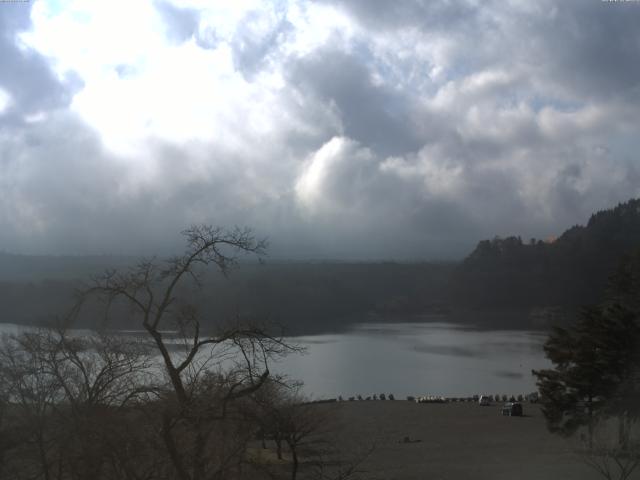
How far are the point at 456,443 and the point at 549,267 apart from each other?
72.9 m

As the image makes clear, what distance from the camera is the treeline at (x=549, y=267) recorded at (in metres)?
79.1

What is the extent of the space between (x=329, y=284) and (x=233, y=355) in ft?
244

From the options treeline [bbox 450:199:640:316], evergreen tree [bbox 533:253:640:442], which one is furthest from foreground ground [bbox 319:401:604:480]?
treeline [bbox 450:199:640:316]

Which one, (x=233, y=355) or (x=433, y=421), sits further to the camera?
(x=433, y=421)

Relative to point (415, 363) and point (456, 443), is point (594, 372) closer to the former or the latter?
point (456, 443)

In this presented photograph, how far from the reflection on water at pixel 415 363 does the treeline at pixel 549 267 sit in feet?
64.4

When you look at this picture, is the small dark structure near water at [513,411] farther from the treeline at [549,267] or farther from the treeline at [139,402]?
the treeline at [549,267]

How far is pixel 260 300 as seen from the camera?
46.2 m

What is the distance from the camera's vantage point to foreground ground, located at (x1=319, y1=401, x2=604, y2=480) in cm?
1576

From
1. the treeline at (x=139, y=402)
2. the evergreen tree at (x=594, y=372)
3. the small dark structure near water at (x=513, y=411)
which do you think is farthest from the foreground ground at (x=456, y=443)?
the treeline at (x=139, y=402)

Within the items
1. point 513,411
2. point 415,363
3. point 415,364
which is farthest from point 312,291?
point 513,411

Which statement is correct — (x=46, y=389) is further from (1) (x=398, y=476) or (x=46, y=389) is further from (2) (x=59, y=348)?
(1) (x=398, y=476)

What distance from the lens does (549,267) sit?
8994 centimetres

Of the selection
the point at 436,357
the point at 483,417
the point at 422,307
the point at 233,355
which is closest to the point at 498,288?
the point at 422,307
